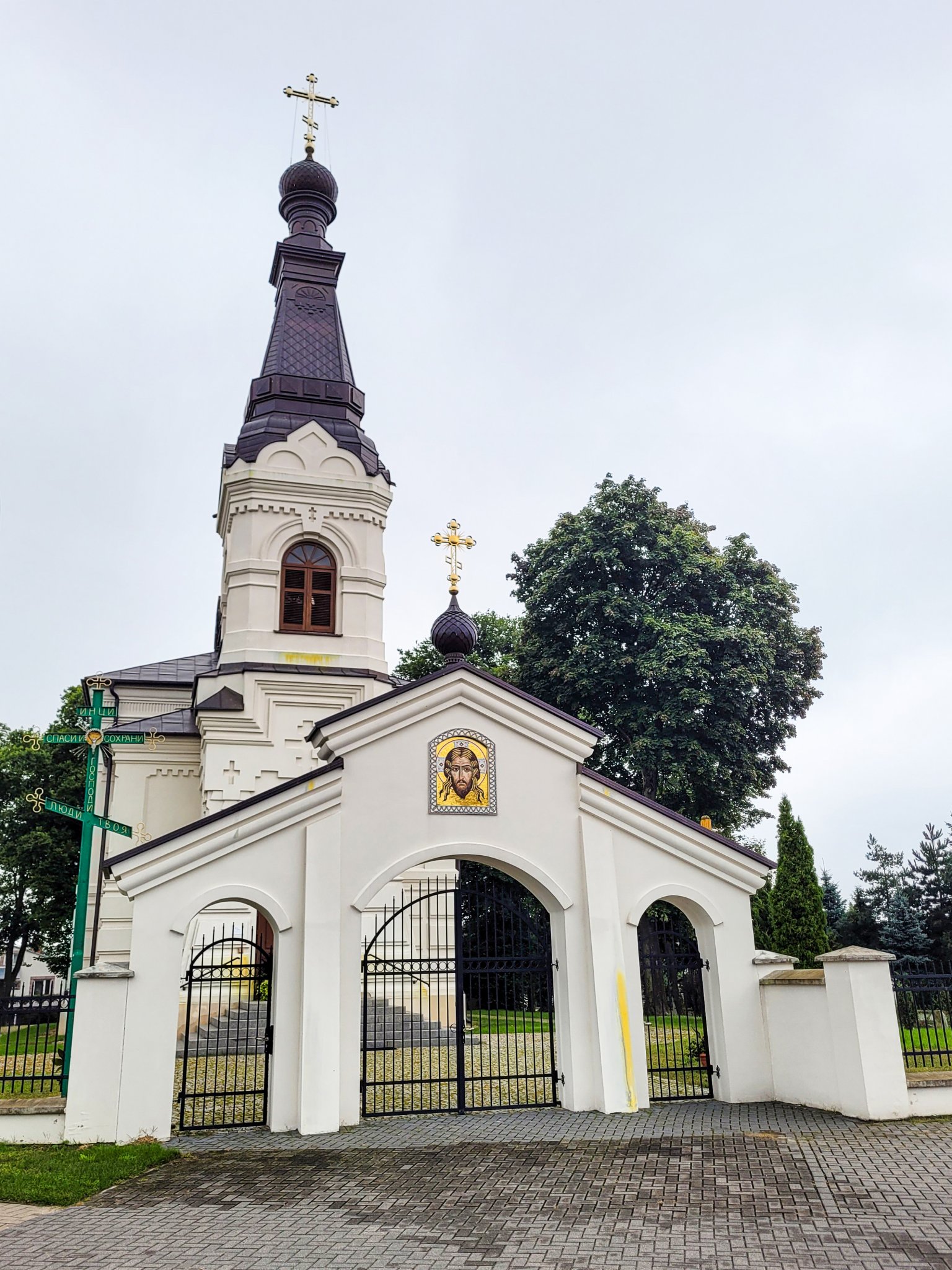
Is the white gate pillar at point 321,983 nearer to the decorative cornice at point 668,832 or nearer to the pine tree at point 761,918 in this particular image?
the decorative cornice at point 668,832

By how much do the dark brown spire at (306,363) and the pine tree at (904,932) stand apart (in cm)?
1619

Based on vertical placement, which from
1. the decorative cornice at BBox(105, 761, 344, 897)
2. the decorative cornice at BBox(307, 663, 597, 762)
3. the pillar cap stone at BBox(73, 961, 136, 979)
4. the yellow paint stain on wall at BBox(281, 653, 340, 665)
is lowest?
the pillar cap stone at BBox(73, 961, 136, 979)

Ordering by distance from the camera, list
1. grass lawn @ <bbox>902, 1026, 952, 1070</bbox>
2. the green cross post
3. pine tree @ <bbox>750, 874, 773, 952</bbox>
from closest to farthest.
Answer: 1. the green cross post
2. grass lawn @ <bbox>902, 1026, 952, 1070</bbox>
3. pine tree @ <bbox>750, 874, 773, 952</bbox>

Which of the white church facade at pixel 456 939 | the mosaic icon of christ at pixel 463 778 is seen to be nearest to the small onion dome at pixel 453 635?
the white church facade at pixel 456 939

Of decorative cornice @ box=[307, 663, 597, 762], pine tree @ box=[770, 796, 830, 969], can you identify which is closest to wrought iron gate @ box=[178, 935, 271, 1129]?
decorative cornice @ box=[307, 663, 597, 762]

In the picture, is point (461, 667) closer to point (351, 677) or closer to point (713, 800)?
point (351, 677)

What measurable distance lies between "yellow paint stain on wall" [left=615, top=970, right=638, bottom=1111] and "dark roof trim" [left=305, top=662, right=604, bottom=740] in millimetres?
3220

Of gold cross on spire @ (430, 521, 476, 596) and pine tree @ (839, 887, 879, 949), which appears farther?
pine tree @ (839, 887, 879, 949)

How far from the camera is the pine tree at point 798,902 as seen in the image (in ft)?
63.6

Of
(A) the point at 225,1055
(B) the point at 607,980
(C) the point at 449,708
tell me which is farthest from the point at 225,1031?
(C) the point at 449,708

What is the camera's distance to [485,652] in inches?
1458

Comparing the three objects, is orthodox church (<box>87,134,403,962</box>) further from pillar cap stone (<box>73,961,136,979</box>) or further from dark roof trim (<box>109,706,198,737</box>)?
pillar cap stone (<box>73,961,136,979</box>)

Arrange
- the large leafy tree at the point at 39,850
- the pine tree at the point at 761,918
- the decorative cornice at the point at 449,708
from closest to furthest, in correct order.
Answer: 1. the decorative cornice at the point at 449,708
2. the pine tree at the point at 761,918
3. the large leafy tree at the point at 39,850

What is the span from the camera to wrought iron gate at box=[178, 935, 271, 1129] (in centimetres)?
1094
